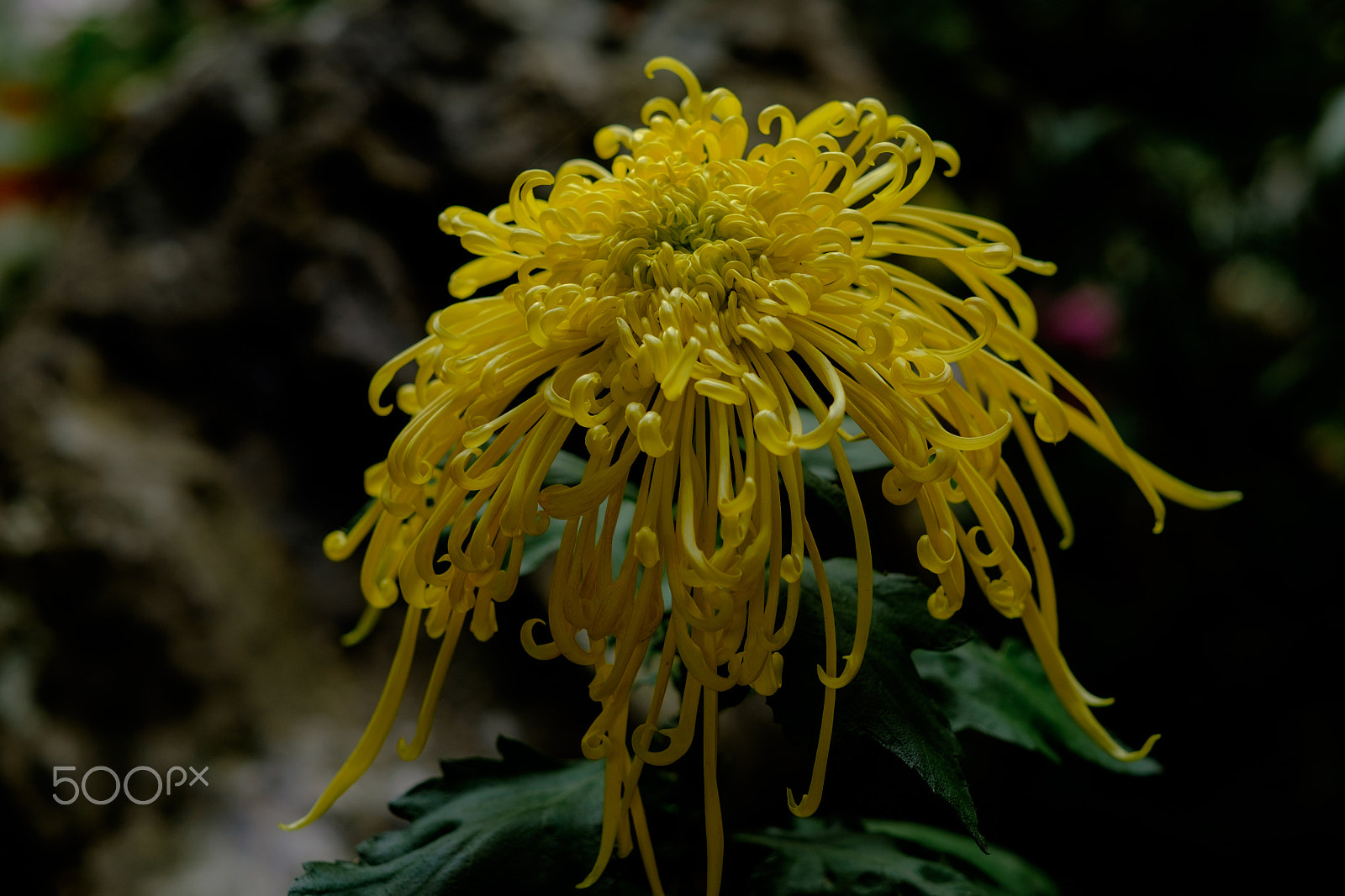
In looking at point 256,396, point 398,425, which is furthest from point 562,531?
point 256,396

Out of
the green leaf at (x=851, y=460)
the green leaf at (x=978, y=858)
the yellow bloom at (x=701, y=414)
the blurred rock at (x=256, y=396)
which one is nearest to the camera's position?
the yellow bloom at (x=701, y=414)

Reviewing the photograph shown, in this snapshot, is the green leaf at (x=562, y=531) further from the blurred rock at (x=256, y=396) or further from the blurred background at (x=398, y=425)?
the blurred rock at (x=256, y=396)

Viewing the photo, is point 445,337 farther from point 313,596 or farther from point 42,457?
point 42,457

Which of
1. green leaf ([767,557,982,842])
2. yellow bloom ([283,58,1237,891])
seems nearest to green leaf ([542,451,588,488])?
yellow bloom ([283,58,1237,891])

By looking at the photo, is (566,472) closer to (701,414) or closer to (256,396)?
(701,414)

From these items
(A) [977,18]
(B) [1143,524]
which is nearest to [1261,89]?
(A) [977,18]

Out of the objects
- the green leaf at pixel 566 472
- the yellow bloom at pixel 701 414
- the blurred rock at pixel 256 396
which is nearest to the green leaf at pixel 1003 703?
the yellow bloom at pixel 701 414
